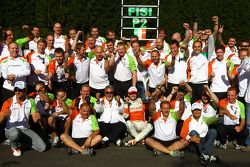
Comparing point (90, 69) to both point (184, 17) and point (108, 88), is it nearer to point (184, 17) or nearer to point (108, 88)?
point (108, 88)

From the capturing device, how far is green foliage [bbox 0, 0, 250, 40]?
20.2 metres

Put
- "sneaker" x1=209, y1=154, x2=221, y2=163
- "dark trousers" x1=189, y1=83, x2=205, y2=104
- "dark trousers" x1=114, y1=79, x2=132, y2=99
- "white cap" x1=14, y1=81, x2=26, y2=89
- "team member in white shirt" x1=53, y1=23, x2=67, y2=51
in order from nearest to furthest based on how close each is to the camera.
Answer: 1. "sneaker" x1=209, y1=154, x2=221, y2=163
2. "white cap" x1=14, y1=81, x2=26, y2=89
3. "dark trousers" x1=189, y1=83, x2=205, y2=104
4. "dark trousers" x1=114, y1=79, x2=132, y2=99
5. "team member in white shirt" x1=53, y1=23, x2=67, y2=51

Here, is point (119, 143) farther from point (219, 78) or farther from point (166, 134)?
point (219, 78)

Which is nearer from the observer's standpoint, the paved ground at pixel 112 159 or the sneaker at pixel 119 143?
the paved ground at pixel 112 159

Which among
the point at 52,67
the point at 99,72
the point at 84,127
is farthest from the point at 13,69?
the point at 84,127

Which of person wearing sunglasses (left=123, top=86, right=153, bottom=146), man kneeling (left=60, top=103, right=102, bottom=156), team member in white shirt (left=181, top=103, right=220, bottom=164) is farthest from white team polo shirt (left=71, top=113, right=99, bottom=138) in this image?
team member in white shirt (left=181, top=103, right=220, bottom=164)

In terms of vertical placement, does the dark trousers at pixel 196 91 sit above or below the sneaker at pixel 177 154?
above

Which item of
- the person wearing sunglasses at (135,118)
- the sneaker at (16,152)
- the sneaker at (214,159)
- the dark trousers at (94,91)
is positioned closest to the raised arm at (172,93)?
the person wearing sunglasses at (135,118)

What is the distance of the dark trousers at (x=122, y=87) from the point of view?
1016 cm

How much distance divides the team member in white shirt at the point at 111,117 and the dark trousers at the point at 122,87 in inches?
23.2

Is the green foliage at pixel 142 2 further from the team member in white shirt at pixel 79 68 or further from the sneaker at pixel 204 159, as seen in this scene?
the sneaker at pixel 204 159

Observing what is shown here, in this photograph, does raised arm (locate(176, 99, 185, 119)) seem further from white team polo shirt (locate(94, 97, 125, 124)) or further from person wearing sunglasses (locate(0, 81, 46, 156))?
A: person wearing sunglasses (locate(0, 81, 46, 156))

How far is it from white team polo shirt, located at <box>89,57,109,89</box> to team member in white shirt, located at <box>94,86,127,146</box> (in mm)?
526

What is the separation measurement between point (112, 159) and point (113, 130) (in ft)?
3.34
